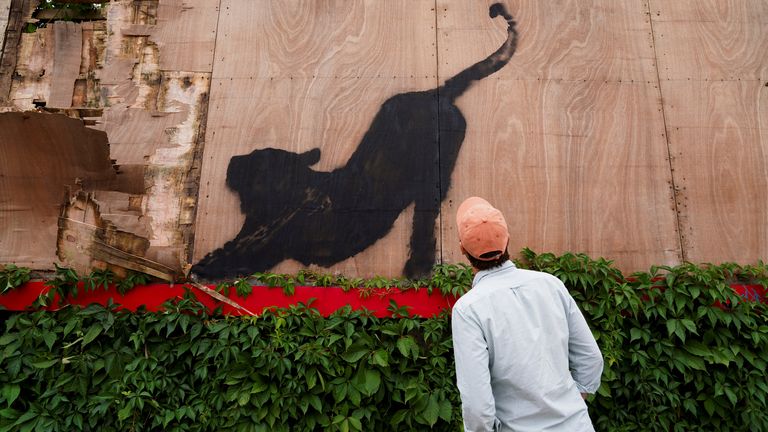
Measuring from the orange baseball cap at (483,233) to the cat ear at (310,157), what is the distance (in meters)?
1.95

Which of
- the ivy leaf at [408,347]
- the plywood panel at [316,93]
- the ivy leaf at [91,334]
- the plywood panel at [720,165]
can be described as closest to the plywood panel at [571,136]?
the plywood panel at [720,165]

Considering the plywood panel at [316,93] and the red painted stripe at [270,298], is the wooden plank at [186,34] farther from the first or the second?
the red painted stripe at [270,298]

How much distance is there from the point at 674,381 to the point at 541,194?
1601mm

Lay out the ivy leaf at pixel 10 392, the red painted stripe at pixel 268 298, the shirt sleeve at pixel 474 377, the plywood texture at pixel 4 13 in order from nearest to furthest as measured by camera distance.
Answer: the shirt sleeve at pixel 474 377 < the ivy leaf at pixel 10 392 < the red painted stripe at pixel 268 298 < the plywood texture at pixel 4 13

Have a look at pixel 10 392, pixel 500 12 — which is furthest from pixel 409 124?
pixel 10 392

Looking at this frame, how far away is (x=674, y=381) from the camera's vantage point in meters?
3.20

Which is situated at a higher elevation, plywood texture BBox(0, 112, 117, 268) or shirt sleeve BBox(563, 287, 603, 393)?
plywood texture BBox(0, 112, 117, 268)

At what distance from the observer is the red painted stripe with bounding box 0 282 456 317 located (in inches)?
128

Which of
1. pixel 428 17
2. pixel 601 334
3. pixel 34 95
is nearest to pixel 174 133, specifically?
pixel 34 95

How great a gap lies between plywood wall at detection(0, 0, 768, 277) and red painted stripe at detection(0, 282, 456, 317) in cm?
21

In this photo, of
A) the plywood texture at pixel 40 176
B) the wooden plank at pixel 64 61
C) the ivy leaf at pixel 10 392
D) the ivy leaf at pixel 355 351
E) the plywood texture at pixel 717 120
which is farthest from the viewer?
the wooden plank at pixel 64 61

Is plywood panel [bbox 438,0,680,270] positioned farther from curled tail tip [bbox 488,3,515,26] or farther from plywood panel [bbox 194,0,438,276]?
plywood panel [bbox 194,0,438,276]

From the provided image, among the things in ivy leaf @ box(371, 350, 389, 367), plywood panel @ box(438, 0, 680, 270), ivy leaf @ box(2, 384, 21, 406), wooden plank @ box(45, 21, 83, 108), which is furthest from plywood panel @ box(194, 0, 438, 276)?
ivy leaf @ box(2, 384, 21, 406)

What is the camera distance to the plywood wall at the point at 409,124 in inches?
138
